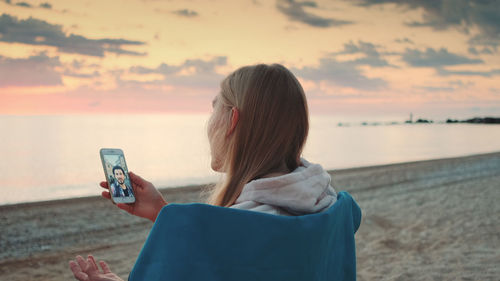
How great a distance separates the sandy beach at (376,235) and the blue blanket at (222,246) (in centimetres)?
467

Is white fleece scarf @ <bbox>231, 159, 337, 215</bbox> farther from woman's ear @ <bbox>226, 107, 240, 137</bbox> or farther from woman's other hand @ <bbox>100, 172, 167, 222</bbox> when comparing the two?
woman's other hand @ <bbox>100, 172, 167, 222</bbox>

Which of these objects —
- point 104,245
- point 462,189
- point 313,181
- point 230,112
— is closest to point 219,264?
point 313,181

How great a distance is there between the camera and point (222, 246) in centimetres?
116

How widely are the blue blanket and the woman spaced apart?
0.11m

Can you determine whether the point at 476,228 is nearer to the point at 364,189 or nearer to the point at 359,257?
the point at 359,257

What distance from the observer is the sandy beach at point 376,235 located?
582cm

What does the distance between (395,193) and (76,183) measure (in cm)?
1180

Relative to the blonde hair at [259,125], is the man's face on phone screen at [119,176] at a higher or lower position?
lower

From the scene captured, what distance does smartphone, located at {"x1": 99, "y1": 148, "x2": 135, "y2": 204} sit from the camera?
1.84 meters

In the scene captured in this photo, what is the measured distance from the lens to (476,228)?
25.3 feet

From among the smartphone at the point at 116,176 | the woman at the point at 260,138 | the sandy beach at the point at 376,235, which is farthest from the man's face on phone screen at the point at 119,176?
the sandy beach at the point at 376,235

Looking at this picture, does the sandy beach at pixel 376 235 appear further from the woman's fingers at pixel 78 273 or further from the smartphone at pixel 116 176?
the woman's fingers at pixel 78 273

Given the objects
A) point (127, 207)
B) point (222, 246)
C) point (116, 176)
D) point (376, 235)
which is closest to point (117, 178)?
point (116, 176)

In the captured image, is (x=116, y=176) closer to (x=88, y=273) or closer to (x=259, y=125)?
(x=88, y=273)
